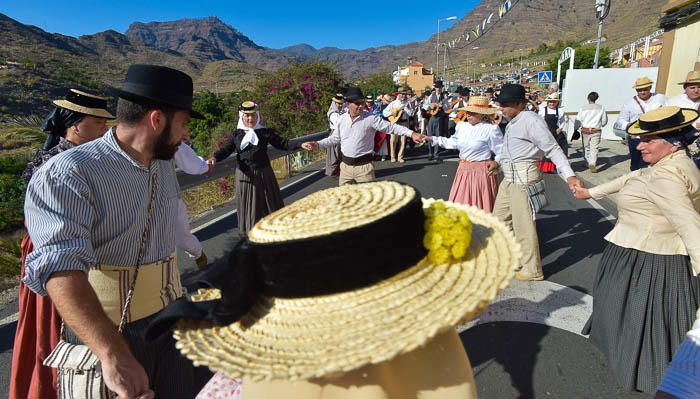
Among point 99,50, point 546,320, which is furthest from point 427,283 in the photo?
point 99,50

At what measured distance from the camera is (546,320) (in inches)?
144

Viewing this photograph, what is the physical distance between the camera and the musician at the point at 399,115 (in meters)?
12.3

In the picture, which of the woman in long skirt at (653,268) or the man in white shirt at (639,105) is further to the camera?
the man in white shirt at (639,105)

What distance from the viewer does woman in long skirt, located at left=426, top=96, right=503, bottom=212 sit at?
5.18 m

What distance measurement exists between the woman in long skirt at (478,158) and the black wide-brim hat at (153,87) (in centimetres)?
401

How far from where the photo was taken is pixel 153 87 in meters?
1.71

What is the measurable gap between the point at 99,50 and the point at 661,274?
144 metres

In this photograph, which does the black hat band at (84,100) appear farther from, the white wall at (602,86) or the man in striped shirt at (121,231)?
the white wall at (602,86)

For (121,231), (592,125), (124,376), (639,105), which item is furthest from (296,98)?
(124,376)

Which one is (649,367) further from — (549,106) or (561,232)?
(549,106)

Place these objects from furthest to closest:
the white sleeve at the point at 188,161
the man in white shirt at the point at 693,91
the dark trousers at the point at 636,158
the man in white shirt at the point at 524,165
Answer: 1. the dark trousers at the point at 636,158
2. the man in white shirt at the point at 693,91
3. the man in white shirt at the point at 524,165
4. the white sleeve at the point at 188,161

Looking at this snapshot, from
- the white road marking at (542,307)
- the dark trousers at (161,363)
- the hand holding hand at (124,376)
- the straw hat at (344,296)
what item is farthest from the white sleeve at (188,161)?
the white road marking at (542,307)

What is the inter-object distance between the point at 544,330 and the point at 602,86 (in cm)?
1354

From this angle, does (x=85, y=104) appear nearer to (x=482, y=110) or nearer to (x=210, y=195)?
(x=482, y=110)
